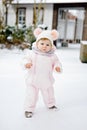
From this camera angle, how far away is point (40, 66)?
2516 mm

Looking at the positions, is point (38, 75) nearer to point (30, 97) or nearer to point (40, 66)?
point (40, 66)

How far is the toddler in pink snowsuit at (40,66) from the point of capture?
2.51 metres

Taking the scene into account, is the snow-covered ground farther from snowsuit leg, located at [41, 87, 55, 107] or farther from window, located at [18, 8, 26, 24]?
window, located at [18, 8, 26, 24]

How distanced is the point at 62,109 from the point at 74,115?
0.67ft

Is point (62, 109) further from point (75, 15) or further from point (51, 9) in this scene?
point (75, 15)

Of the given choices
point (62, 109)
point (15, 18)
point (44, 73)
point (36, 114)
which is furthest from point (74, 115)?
point (15, 18)

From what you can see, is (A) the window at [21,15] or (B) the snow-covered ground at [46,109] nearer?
(B) the snow-covered ground at [46,109]

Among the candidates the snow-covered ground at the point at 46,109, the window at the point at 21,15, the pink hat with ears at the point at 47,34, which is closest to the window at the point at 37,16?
the window at the point at 21,15

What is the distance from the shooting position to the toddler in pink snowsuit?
2.51 metres

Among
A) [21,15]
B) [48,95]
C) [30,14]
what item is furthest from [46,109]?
[21,15]

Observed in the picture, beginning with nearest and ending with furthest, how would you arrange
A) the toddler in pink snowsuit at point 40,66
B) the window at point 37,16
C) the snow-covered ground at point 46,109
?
1. the snow-covered ground at point 46,109
2. the toddler in pink snowsuit at point 40,66
3. the window at point 37,16

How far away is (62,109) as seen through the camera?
281 centimetres

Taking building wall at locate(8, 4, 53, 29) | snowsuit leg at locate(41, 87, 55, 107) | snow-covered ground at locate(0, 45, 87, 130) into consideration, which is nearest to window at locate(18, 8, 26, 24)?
building wall at locate(8, 4, 53, 29)

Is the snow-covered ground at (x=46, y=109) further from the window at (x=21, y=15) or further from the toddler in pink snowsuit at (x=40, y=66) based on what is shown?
the window at (x=21, y=15)
